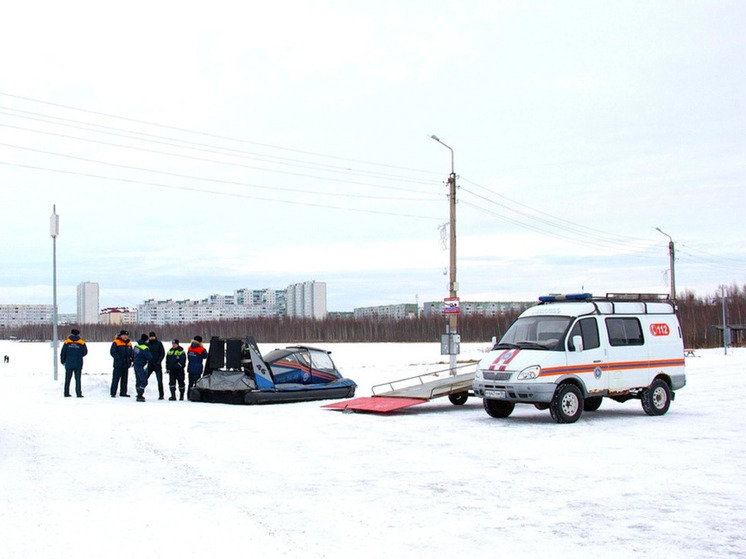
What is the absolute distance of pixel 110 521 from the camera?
7.25 meters

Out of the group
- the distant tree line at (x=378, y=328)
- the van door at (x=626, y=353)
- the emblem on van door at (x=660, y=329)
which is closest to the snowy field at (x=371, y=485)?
the van door at (x=626, y=353)

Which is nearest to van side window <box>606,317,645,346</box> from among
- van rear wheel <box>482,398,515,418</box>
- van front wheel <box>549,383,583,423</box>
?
van front wheel <box>549,383,583,423</box>

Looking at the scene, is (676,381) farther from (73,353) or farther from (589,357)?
(73,353)

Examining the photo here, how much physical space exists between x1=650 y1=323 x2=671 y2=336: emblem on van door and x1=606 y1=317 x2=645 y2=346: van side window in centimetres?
39

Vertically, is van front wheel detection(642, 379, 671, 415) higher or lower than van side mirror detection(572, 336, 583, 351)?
lower

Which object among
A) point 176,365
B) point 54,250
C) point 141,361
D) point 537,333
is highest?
point 54,250

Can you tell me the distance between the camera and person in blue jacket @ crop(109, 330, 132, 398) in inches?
780

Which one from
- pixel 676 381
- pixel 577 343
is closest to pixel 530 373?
pixel 577 343

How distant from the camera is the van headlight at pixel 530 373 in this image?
1446cm

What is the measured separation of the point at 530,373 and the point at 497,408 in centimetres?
155

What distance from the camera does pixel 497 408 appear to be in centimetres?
1573

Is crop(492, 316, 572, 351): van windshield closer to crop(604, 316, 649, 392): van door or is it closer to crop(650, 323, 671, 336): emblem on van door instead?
crop(604, 316, 649, 392): van door

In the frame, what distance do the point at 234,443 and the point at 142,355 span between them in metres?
8.47

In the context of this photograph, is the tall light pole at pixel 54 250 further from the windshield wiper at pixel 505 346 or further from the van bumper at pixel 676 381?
the van bumper at pixel 676 381
